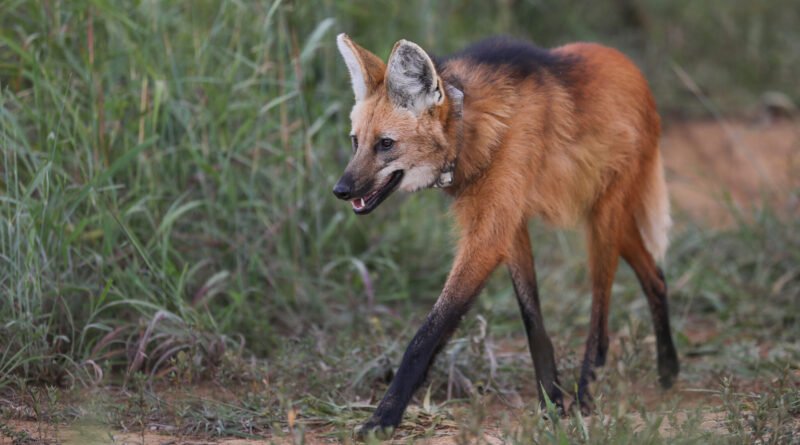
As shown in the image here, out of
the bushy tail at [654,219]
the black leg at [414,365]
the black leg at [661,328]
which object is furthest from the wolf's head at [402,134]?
the black leg at [661,328]

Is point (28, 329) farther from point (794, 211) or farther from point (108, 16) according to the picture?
point (794, 211)

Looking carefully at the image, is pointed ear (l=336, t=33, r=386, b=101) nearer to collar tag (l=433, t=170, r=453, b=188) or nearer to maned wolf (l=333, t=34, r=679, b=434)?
maned wolf (l=333, t=34, r=679, b=434)

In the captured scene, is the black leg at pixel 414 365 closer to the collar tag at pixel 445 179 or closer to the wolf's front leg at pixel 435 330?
the wolf's front leg at pixel 435 330

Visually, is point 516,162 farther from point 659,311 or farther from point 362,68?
point 659,311

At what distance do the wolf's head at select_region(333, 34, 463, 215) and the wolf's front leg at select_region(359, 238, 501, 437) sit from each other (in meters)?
0.32

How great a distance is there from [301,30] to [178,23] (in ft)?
2.20

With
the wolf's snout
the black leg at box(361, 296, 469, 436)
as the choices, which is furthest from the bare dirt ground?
the wolf's snout

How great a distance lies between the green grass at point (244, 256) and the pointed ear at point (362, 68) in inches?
40.5

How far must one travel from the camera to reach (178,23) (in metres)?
4.64

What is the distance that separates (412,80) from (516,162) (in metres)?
0.48

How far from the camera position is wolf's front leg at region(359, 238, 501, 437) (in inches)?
118

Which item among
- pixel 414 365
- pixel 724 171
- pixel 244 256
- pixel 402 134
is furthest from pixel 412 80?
pixel 724 171

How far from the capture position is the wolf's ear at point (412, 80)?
313cm

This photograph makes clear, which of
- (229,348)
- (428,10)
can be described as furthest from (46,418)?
(428,10)
